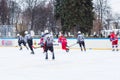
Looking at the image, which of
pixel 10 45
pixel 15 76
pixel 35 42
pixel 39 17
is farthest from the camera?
pixel 39 17

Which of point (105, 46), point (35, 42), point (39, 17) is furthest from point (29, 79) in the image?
point (39, 17)

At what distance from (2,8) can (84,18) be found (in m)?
16.4

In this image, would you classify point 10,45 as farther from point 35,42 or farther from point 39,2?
point 39,2

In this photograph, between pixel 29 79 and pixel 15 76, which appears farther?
pixel 15 76

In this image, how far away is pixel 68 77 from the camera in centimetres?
840

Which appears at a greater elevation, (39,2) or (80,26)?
(39,2)

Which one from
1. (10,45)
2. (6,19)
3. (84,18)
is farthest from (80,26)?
(6,19)

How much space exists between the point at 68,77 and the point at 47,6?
4961cm

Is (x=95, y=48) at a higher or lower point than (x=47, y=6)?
lower

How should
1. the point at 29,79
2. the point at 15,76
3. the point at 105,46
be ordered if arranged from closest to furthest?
1. the point at 29,79
2. the point at 15,76
3. the point at 105,46

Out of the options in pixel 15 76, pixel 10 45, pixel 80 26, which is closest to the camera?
pixel 15 76

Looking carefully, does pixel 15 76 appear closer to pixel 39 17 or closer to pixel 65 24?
pixel 65 24

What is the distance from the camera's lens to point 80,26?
131 ft

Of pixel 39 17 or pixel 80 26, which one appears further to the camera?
pixel 39 17
